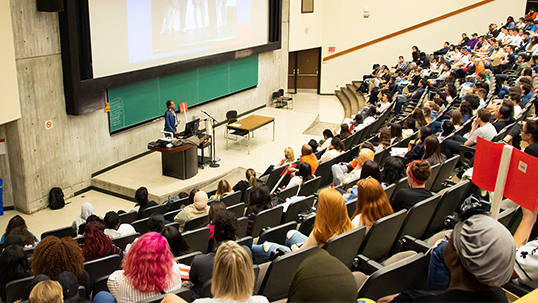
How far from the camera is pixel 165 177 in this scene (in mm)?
9086

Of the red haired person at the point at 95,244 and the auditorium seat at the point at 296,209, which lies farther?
the auditorium seat at the point at 296,209

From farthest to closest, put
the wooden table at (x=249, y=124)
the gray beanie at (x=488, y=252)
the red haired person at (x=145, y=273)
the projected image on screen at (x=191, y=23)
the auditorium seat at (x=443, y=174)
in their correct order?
the wooden table at (x=249, y=124), the projected image on screen at (x=191, y=23), the auditorium seat at (x=443, y=174), the red haired person at (x=145, y=273), the gray beanie at (x=488, y=252)

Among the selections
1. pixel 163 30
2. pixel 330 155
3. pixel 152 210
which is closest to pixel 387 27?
pixel 163 30

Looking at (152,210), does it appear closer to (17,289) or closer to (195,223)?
(195,223)

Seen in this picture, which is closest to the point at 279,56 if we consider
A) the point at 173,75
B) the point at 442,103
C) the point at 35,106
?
the point at 173,75

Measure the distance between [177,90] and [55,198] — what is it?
13.7 feet

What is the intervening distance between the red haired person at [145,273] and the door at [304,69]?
1626cm

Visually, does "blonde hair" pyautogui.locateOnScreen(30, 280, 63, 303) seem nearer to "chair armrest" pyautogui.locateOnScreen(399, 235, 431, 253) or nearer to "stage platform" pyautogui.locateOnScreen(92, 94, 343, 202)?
"chair armrest" pyautogui.locateOnScreen(399, 235, 431, 253)

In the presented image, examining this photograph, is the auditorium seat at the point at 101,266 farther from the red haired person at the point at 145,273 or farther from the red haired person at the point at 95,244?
the red haired person at the point at 145,273

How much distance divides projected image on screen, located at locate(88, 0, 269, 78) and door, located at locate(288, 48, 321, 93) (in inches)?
201

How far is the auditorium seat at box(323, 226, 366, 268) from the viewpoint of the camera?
303 cm

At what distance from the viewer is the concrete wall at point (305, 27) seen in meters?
16.0

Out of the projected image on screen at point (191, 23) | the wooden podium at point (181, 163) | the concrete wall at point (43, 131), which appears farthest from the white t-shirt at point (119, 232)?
the projected image on screen at point (191, 23)

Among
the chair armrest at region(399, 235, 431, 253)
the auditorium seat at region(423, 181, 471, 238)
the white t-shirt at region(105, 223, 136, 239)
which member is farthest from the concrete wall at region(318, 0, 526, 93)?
the chair armrest at region(399, 235, 431, 253)
